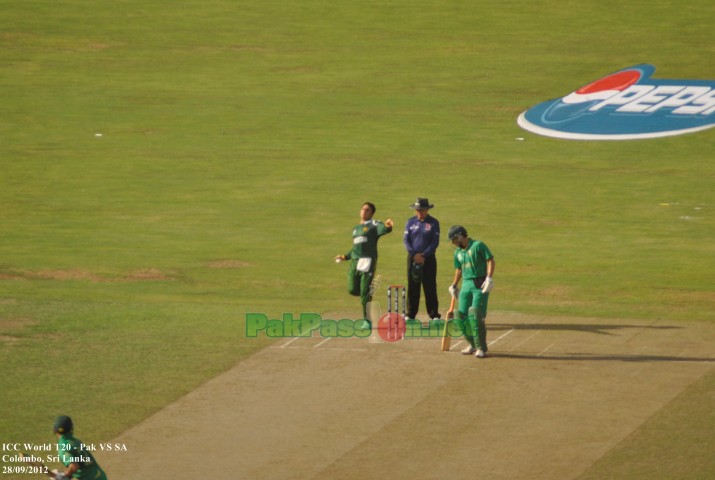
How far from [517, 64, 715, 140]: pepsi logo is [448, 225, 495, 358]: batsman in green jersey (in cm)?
1834

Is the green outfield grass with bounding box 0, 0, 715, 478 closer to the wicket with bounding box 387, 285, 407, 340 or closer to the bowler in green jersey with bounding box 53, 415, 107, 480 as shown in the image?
the wicket with bounding box 387, 285, 407, 340

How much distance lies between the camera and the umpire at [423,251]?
73.2 ft

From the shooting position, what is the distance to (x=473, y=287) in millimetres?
20047

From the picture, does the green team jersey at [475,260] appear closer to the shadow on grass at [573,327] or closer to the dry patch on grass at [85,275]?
the shadow on grass at [573,327]

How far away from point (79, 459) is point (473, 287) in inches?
317

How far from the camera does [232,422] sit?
1756 centimetres

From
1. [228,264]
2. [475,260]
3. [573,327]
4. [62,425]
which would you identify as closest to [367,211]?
[475,260]

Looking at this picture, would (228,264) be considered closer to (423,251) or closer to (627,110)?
(423,251)

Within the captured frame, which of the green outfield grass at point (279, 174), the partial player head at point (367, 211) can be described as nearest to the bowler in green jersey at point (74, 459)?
the green outfield grass at point (279, 174)

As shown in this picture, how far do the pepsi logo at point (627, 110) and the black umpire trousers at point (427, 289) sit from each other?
16.3 m

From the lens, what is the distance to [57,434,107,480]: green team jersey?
13.8 meters

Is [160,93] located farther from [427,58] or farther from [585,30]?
[585,30]

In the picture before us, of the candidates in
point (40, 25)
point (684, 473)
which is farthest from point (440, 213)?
point (40, 25)

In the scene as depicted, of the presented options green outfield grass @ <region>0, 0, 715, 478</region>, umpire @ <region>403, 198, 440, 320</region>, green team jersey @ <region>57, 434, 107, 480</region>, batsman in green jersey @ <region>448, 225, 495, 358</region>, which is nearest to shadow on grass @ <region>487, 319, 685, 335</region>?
green outfield grass @ <region>0, 0, 715, 478</region>
